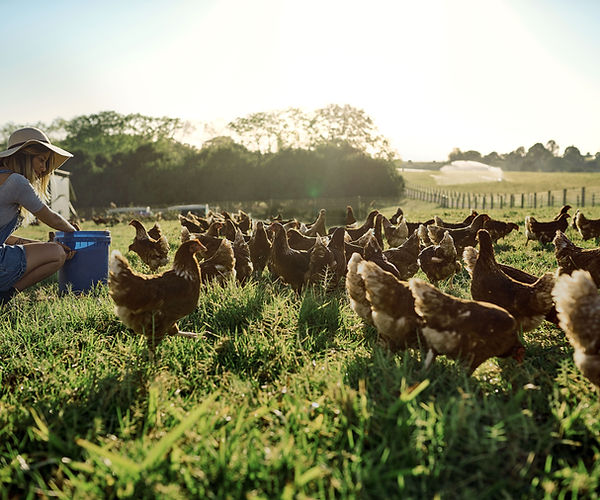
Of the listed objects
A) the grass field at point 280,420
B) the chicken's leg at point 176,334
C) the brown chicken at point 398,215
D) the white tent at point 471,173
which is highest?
the white tent at point 471,173

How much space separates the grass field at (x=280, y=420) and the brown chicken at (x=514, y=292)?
30cm

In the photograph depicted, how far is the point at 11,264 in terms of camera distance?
4.55 meters

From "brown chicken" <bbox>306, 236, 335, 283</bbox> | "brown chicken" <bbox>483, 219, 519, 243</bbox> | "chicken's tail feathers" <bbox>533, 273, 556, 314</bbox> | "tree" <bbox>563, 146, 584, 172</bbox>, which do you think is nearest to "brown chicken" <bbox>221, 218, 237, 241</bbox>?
"brown chicken" <bbox>306, 236, 335, 283</bbox>

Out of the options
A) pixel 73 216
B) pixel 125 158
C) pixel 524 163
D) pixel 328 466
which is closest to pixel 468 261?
pixel 328 466

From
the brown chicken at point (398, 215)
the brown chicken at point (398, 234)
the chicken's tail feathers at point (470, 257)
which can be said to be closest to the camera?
the chicken's tail feathers at point (470, 257)

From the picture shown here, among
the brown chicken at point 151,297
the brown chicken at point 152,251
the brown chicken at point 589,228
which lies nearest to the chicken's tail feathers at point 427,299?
the brown chicken at point 151,297

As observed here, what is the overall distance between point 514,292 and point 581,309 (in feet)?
3.69

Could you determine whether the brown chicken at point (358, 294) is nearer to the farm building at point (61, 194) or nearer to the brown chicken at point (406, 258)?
the brown chicken at point (406, 258)

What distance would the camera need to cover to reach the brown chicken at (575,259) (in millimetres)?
4766

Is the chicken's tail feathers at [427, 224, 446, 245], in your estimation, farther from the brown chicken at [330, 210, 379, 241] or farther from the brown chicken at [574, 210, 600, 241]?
the brown chicken at [574, 210, 600, 241]

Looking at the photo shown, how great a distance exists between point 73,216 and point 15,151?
94.9ft

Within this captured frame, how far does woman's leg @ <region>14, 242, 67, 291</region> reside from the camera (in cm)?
471

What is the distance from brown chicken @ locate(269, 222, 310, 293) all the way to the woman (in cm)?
268

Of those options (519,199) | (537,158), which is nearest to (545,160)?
(537,158)
